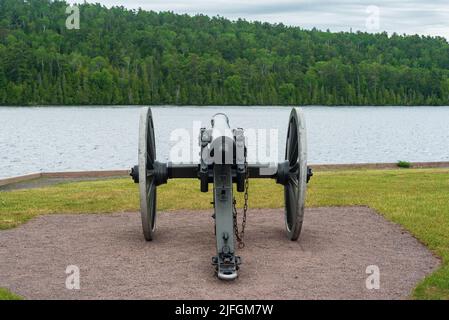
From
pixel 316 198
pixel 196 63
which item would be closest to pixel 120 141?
pixel 316 198

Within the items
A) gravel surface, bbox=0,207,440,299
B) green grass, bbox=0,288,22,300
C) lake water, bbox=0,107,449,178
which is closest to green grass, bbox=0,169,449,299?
gravel surface, bbox=0,207,440,299

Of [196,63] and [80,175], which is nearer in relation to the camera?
[80,175]

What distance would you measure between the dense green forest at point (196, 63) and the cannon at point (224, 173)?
111786mm

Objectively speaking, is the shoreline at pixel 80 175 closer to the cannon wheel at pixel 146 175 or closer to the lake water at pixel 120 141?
the cannon wheel at pixel 146 175

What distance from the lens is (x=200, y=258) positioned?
30.7ft

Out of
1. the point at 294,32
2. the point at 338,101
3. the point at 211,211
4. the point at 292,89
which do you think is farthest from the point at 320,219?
the point at 294,32

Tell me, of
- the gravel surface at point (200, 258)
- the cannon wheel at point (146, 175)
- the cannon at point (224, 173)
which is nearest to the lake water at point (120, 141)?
the gravel surface at point (200, 258)

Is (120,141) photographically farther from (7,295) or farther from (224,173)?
(7,295)

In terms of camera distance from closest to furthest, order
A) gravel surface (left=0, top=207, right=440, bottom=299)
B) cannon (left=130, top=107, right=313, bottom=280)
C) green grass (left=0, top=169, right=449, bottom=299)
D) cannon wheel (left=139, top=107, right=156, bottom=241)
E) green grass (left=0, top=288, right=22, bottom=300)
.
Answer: green grass (left=0, top=288, right=22, bottom=300), gravel surface (left=0, top=207, right=440, bottom=299), cannon (left=130, top=107, right=313, bottom=280), cannon wheel (left=139, top=107, right=156, bottom=241), green grass (left=0, top=169, right=449, bottom=299)

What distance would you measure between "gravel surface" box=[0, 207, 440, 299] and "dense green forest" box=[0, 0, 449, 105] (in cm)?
11075

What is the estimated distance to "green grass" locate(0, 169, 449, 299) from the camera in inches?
464

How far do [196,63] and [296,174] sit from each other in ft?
405

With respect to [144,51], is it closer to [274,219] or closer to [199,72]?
[199,72]

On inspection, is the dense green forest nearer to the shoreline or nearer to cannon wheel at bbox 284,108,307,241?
the shoreline
